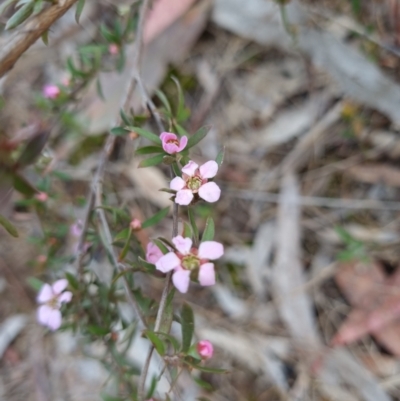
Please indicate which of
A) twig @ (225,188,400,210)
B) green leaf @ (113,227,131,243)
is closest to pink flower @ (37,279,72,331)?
green leaf @ (113,227,131,243)

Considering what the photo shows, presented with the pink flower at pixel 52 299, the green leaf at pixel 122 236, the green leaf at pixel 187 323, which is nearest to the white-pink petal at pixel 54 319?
the pink flower at pixel 52 299

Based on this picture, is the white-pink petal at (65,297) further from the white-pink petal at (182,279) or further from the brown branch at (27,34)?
the brown branch at (27,34)

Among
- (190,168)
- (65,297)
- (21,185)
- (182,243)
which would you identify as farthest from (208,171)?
(65,297)

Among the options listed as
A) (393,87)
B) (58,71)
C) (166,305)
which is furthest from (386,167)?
(58,71)

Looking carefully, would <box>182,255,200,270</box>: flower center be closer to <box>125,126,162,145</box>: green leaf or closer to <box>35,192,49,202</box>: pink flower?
<box>125,126,162,145</box>: green leaf

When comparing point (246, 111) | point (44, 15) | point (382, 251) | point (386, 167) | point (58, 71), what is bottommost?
point (382, 251)

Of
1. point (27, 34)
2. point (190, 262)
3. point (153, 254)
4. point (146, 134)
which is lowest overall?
point (153, 254)

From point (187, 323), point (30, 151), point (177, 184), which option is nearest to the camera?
point (30, 151)

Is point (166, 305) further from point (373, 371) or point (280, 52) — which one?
point (280, 52)

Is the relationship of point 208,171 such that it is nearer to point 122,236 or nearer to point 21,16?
point 122,236
